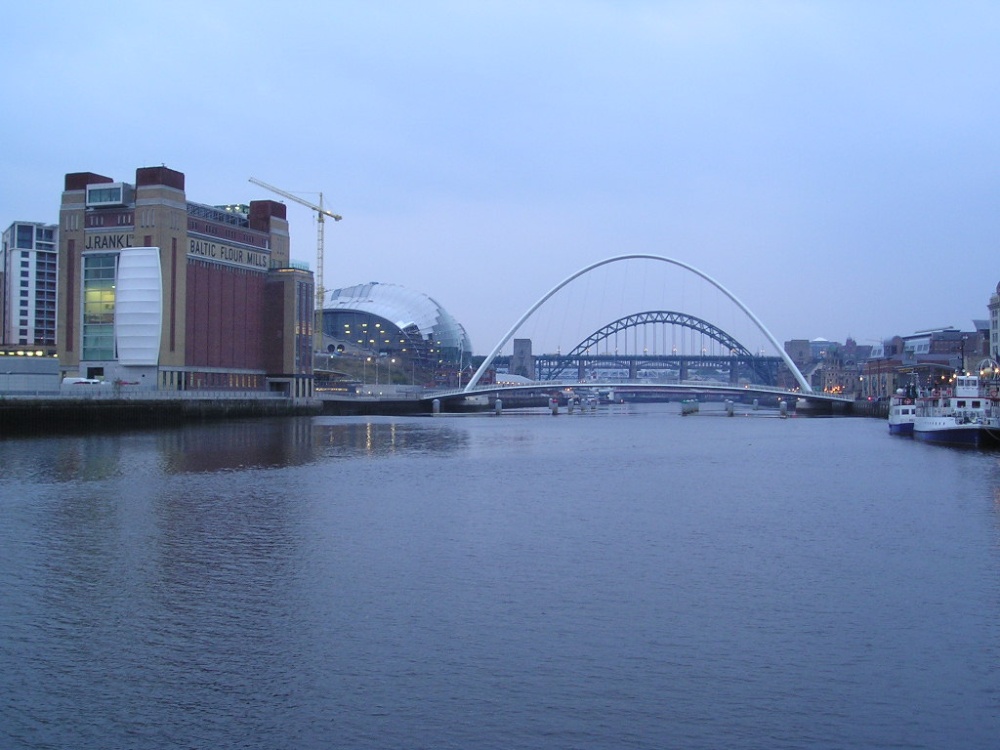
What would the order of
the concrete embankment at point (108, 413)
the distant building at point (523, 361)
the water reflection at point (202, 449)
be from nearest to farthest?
the water reflection at point (202, 449) → the concrete embankment at point (108, 413) → the distant building at point (523, 361)

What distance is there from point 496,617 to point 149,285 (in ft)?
225

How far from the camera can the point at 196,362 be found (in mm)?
82938

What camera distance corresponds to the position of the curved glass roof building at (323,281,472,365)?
515 feet

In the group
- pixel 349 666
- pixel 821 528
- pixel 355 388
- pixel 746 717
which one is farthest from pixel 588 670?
pixel 355 388

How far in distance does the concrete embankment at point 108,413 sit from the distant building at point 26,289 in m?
73.9

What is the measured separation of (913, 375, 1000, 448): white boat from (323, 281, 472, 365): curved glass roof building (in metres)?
104

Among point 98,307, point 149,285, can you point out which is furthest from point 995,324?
point 98,307

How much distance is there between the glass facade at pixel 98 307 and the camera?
260 feet

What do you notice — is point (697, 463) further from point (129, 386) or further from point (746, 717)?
point (129, 386)

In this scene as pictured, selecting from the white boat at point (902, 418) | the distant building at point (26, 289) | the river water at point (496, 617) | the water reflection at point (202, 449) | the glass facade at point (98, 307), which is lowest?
the river water at point (496, 617)

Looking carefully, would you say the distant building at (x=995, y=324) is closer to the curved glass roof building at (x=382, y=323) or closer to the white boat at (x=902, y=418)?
the white boat at (x=902, y=418)

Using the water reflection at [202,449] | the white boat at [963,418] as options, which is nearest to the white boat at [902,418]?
the white boat at [963,418]

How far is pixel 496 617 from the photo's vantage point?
1505 centimetres

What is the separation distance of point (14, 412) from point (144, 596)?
45.0 metres
